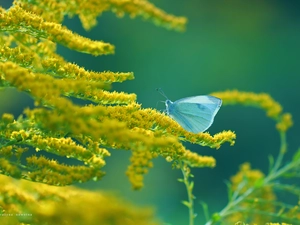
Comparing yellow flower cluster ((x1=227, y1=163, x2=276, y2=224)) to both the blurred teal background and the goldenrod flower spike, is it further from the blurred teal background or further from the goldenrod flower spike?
the blurred teal background

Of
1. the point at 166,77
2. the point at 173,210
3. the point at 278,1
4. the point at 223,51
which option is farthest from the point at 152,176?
the point at 278,1

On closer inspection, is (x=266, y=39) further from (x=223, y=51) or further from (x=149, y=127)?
(x=149, y=127)

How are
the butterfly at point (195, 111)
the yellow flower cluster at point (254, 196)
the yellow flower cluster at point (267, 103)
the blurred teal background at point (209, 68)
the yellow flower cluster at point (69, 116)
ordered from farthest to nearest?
1. the blurred teal background at point (209, 68)
2. the butterfly at point (195, 111)
3. the yellow flower cluster at point (267, 103)
4. the yellow flower cluster at point (254, 196)
5. the yellow flower cluster at point (69, 116)

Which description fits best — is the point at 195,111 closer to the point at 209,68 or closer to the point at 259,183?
the point at 259,183

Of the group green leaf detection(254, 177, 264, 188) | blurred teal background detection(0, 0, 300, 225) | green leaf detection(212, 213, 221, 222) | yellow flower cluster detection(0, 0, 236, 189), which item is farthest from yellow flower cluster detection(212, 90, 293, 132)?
→ blurred teal background detection(0, 0, 300, 225)

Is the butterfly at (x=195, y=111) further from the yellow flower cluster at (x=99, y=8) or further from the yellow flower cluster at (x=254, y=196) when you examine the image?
the yellow flower cluster at (x=99, y=8)

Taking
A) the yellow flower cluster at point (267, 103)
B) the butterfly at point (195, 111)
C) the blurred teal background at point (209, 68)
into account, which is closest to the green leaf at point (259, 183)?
the yellow flower cluster at point (267, 103)

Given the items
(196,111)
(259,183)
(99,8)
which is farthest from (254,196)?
(196,111)
